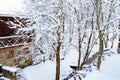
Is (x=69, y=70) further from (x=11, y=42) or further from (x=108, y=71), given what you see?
(x=11, y=42)

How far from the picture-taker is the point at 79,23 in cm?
1891

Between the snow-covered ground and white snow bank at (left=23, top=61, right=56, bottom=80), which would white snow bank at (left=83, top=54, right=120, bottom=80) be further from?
white snow bank at (left=23, top=61, right=56, bottom=80)

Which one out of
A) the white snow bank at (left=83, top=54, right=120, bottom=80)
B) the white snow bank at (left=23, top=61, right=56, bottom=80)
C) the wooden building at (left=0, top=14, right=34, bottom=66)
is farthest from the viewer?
the white snow bank at (left=23, top=61, right=56, bottom=80)

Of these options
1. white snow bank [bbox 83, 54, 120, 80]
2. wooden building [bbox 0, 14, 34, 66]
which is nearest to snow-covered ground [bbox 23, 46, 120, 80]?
white snow bank [bbox 83, 54, 120, 80]

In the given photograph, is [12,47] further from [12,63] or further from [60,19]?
[60,19]

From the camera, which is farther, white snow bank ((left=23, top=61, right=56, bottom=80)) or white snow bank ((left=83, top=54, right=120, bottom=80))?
white snow bank ((left=23, top=61, right=56, bottom=80))

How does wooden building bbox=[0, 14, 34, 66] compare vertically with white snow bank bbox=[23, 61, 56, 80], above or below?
above

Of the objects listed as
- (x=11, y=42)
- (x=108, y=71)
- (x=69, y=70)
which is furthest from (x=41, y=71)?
(x=108, y=71)

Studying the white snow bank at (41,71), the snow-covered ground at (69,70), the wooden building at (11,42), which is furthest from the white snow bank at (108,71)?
the wooden building at (11,42)

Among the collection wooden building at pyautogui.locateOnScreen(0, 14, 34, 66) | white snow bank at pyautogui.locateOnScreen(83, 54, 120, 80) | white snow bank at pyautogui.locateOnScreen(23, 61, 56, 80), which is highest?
wooden building at pyautogui.locateOnScreen(0, 14, 34, 66)

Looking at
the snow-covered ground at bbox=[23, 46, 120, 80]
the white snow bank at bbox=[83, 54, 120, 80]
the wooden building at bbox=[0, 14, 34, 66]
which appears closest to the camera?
the white snow bank at bbox=[83, 54, 120, 80]

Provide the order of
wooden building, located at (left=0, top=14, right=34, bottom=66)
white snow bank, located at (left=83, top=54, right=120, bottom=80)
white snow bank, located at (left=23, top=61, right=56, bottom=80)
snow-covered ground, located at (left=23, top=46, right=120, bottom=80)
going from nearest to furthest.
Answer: white snow bank, located at (left=83, top=54, right=120, bottom=80), snow-covered ground, located at (left=23, top=46, right=120, bottom=80), wooden building, located at (left=0, top=14, right=34, bottom=66), white snow bank, located at (left=23, top=61, right=56, bottom=80)

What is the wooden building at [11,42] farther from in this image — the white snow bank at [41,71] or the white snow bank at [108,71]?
the white snow bank at [108,71]

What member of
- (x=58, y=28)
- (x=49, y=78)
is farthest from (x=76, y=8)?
(x=49, y=78)
